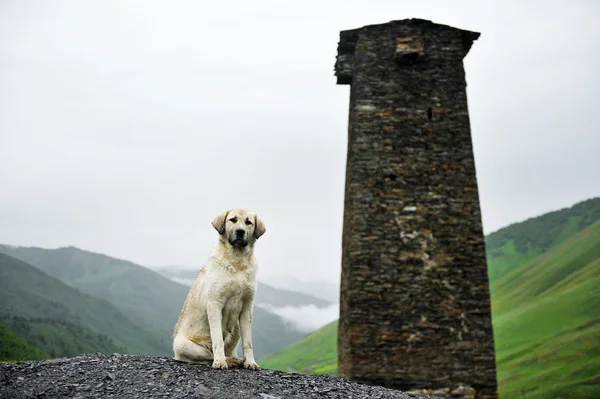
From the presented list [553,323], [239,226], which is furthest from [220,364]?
[553,323]

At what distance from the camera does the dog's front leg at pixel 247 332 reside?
262 inches

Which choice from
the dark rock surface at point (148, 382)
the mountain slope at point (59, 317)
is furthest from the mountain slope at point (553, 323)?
the mountain slope at point (59, 317)

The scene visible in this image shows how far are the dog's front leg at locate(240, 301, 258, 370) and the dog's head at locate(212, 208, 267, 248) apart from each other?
31.3 inches

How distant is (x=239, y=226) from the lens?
6.41 m

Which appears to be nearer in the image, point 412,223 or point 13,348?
point 412,223

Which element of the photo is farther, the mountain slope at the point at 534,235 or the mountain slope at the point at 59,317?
the mountain slope at the point at 534,235

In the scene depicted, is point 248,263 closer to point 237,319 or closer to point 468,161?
point 237,319

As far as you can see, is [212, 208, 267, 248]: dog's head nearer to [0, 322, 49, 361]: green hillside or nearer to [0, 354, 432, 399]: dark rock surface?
[0, 354, 432, 399]: dark rock surface

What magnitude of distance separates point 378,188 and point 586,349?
47.7ft

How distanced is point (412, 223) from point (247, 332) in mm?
7142

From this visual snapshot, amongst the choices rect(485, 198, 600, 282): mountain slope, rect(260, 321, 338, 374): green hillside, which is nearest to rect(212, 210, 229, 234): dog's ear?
rect(260, 321, 338, 374): green hillside

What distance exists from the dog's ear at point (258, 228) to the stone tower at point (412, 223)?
6283mm

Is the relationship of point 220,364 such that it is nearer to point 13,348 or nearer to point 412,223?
point 412,223

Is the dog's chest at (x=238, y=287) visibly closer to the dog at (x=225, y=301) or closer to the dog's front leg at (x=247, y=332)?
the dog at (x=225, y=301)
